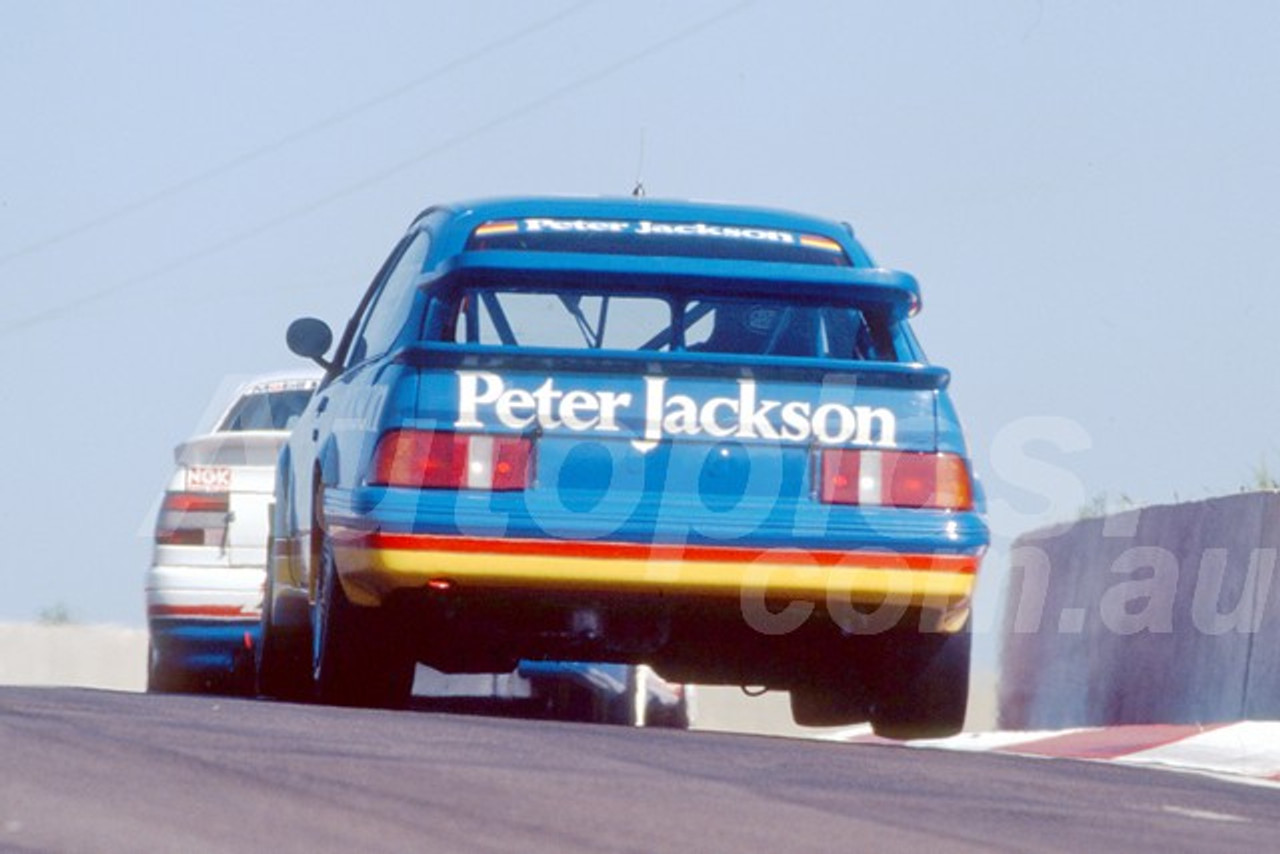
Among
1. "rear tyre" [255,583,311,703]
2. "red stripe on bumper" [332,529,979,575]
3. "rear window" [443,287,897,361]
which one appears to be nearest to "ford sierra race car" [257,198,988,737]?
"red stripe on bumper" [332,529,979,575]

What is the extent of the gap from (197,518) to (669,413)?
4605 millimetres

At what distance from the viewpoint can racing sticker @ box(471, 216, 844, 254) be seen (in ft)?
31.1

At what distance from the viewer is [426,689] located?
1159 cm

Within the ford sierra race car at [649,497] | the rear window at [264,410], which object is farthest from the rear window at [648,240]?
the rear window at [264,410]

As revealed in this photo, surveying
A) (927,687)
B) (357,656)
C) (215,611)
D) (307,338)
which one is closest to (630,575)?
(357,656)

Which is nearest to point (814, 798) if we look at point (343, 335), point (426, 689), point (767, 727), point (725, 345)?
point (725, 345)

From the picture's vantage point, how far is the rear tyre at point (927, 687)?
9094mm

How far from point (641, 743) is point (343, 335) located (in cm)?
329

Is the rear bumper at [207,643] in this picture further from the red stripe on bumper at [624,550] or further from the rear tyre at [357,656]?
the red stripe on bumper at [624,550]

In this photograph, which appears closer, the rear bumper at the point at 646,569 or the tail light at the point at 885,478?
the rear bumper at the point at 646,569

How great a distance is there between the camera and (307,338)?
34.7 feet

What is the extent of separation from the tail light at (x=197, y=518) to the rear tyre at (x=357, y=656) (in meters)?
3.57

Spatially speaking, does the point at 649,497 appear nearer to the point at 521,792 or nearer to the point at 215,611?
the point at 521,792

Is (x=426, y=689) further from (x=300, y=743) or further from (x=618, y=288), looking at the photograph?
(x=300, y=743)
